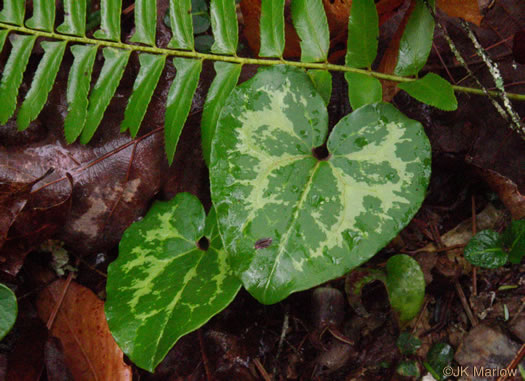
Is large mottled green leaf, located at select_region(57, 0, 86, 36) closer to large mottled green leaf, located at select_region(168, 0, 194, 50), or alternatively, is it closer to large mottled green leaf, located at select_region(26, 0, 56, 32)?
large mottled green leaf, located at select_region(26, 0, 56, 32)

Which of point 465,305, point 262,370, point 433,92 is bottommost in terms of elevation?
point 262,370

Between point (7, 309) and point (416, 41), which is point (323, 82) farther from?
point (7, 309)

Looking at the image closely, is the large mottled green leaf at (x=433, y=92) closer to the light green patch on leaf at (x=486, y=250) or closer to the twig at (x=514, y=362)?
the light green patch on leaf at (x=486, y=250)

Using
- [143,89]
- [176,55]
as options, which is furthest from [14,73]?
[176,55]

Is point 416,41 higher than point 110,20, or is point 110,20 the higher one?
point 110,20

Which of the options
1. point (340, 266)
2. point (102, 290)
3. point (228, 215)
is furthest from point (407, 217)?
point (102, 290)

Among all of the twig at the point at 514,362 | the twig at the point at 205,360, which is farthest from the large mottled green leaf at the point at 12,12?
the twig at the point at 514,362
